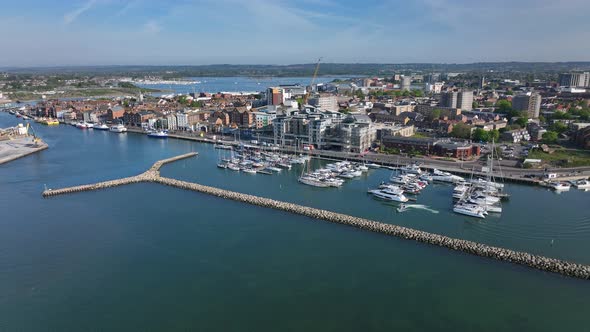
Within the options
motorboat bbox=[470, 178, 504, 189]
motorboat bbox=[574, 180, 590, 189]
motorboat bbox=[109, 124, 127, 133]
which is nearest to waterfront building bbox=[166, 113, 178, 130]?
motorboat bbox=[109, 124, 127, 133]

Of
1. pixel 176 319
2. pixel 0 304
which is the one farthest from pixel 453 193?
pixel 0 304

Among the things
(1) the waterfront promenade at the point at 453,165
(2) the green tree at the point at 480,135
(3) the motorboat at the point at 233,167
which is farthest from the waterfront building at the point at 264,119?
(2) the green tree at the point at 480,135

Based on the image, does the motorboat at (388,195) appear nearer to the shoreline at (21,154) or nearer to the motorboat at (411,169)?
the motorboat at (411,169)

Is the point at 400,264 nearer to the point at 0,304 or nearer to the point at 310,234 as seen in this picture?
the point at 310,234

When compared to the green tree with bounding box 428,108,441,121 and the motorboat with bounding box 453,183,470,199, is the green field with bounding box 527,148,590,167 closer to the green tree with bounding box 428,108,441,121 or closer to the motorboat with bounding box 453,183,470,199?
the motorboat with bounding box 453,183,470,199

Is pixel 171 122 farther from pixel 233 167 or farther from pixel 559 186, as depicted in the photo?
pixel 559 186
